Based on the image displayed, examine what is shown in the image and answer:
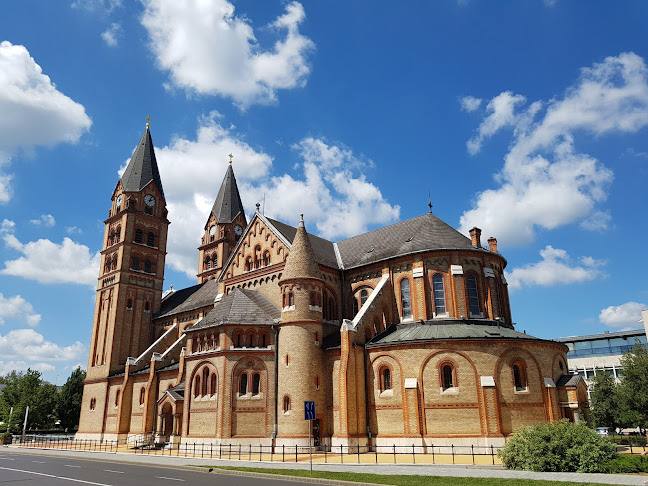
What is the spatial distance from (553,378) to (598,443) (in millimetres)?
12824

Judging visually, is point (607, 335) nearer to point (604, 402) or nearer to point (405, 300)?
point (604, 402)

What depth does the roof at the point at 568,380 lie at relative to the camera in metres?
31.5

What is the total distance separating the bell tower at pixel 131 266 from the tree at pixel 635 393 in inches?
1866

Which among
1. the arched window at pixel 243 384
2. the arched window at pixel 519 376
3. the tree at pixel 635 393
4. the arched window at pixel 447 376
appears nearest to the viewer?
the arched window at pixel 447 376

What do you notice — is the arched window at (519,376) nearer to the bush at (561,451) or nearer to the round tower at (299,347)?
the bush at (561,451)

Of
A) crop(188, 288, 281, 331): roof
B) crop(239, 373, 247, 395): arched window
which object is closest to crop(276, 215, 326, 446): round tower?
crop(188, 288, 281, 331): roof

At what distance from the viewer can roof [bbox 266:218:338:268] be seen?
42328 mm

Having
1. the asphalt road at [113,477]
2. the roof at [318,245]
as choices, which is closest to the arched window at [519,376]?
the roof at [318,245]

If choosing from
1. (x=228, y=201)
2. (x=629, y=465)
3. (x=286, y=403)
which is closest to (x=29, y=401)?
(x=228, y=201)

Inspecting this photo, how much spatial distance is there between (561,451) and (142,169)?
5357cm

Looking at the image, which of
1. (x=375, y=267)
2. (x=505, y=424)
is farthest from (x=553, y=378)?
(x=375, y=267)

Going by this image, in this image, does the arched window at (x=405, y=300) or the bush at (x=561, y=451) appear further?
the arched window at (x=405, y=300)

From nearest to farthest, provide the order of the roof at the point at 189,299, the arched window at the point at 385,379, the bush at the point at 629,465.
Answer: the bush at the point at 629,465
the arched window at the point at 385,379
the roof at the point at 189,299

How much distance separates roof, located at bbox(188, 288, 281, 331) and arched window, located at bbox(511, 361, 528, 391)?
1718 cm
